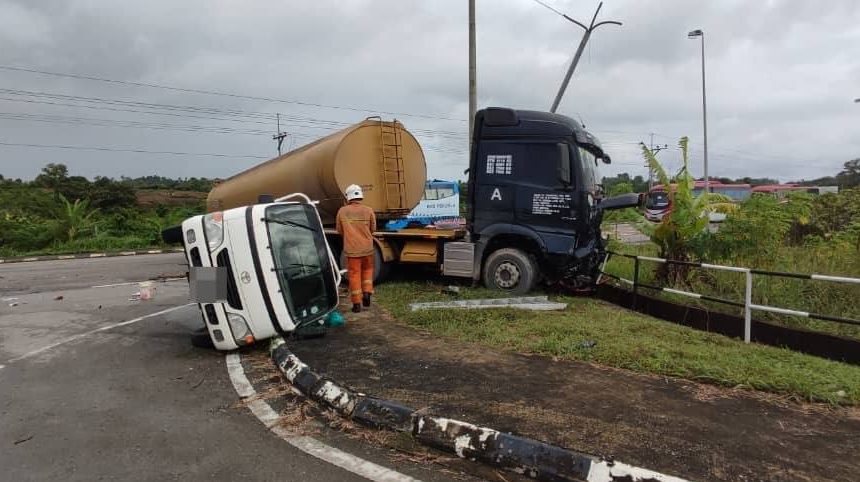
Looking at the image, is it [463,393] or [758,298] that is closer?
[463,393]

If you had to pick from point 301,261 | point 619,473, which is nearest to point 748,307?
point 619,473

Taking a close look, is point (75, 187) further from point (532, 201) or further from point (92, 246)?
point (532, 201)

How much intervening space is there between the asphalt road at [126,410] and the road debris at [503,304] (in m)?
2.78

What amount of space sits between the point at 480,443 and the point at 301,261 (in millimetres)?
2998

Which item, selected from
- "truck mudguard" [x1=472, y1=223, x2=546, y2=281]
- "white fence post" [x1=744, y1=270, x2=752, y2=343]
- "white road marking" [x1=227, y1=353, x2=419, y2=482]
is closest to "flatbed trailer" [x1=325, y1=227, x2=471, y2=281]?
"truck mudguard" [x1=472, y1=223, x2=546, y2=281]

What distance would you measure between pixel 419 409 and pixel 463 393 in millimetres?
457

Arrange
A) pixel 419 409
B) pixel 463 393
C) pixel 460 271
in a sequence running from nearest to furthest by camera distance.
Answer: pixel 419 409 → pixel 463 393 → pixel 460 271

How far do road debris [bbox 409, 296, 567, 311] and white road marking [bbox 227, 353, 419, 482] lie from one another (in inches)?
123

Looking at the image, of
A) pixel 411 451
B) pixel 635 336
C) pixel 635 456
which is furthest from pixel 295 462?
pixel 635 336

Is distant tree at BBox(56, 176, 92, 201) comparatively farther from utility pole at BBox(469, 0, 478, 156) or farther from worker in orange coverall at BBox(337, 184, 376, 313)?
worker in orange coverall at BBox(337, 184, 376, 313)

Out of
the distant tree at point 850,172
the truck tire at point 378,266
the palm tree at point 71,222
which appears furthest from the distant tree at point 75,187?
the distant tree at point 850,172

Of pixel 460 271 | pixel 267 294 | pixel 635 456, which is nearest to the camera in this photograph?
pixel 635 456

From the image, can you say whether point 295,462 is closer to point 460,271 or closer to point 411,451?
point 411,451

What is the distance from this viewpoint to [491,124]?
812 cm
